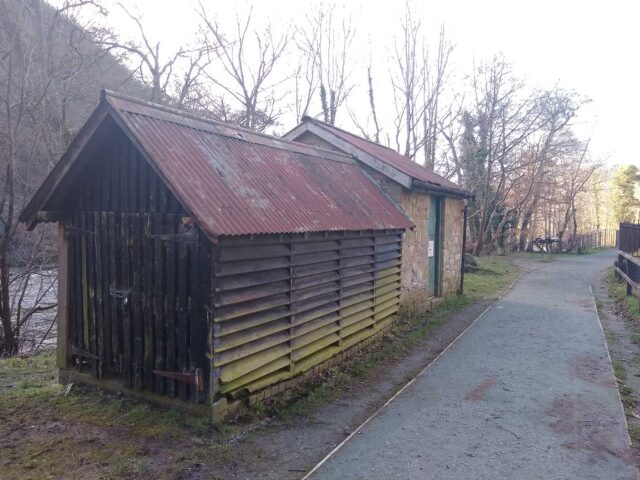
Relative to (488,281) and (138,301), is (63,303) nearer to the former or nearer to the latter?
(138,301)

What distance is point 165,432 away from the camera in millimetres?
5238

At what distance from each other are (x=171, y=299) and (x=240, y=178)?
1.78 m

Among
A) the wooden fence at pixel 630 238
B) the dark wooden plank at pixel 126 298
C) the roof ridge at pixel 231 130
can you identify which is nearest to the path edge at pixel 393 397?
the dark wooden plank at pixel 126 298

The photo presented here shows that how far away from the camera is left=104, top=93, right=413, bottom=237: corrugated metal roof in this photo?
5273 mm

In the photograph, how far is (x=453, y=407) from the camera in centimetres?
632

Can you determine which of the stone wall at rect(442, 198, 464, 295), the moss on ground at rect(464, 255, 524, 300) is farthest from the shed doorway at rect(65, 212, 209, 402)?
the moss on ground at rect(464, 255, 524, 300)

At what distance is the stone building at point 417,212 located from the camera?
10469 millimetres

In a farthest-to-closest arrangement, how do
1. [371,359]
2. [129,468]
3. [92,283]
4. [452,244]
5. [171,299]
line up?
[452,244]
[371,359]
[92,283]
[171,299]
[129,468]

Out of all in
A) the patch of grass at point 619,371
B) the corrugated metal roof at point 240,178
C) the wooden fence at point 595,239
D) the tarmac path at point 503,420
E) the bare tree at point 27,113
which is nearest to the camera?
the tarmac path at point 503,420

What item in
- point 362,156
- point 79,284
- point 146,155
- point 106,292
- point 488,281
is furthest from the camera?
point 488,281

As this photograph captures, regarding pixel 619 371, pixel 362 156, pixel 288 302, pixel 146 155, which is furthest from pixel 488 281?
pixel 146 155

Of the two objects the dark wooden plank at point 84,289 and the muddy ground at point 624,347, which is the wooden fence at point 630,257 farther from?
the dark wooden plank at point 84,289

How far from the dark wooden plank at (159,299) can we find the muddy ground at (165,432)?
1.88 feet

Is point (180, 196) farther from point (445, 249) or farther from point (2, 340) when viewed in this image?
point (445, 249)
